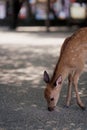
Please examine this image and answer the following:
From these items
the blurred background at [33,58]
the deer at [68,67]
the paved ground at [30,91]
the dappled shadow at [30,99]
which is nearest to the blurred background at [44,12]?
the blurred background at [33,58]

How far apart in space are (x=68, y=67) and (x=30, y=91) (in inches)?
59.2

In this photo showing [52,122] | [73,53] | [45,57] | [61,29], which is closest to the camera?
[52,122]

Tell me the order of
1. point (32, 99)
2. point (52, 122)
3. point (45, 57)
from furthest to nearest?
point (45, 57)
point (32, 99)
point (52, 122)

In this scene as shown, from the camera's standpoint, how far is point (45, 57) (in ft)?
43.4

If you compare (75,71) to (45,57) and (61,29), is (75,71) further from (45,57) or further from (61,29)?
(61,29)

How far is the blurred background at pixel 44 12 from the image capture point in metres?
19.4

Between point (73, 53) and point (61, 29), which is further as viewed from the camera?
point (61, 29)

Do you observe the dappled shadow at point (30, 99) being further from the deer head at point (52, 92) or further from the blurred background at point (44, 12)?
the blurred background at point (44, 12)

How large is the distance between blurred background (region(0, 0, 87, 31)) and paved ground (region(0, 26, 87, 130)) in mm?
3549

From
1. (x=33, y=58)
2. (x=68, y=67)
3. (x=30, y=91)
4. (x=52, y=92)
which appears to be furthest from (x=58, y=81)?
(x=33, y=58)

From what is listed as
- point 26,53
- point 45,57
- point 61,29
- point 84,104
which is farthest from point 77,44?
point 61,29

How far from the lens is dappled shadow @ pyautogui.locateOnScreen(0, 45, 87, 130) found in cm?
731

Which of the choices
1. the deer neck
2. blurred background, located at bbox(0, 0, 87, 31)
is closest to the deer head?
the deer neck

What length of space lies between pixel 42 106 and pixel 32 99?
1.74 ft
